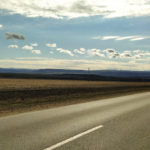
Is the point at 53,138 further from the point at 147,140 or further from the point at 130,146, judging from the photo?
the point at 147,140

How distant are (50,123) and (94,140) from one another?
259 centimetres

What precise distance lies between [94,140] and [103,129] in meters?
1.34

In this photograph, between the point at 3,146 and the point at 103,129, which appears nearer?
the point at 3,146

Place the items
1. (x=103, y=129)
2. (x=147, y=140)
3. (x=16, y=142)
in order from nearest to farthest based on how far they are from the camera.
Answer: (x=16, y=142), (x=147, y=140), (x=103, y=129)

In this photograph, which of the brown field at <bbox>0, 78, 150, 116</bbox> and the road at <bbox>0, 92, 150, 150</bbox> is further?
the brown field at <bbox>0, 78, 150, 116</bbox>

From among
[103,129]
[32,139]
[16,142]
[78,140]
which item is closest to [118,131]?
[103,129]

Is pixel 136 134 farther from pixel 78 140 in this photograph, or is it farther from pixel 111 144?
pixel 78 140

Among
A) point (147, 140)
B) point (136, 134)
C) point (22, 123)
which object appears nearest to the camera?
point (147, 140)

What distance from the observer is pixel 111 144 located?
17.9ft

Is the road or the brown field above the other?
the road

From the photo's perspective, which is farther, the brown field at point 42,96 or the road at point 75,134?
the brown field at point 42,96

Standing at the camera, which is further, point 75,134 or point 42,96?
point 42,96

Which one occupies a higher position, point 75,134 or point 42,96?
point 75,134

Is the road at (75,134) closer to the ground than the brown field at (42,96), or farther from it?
farther from it
